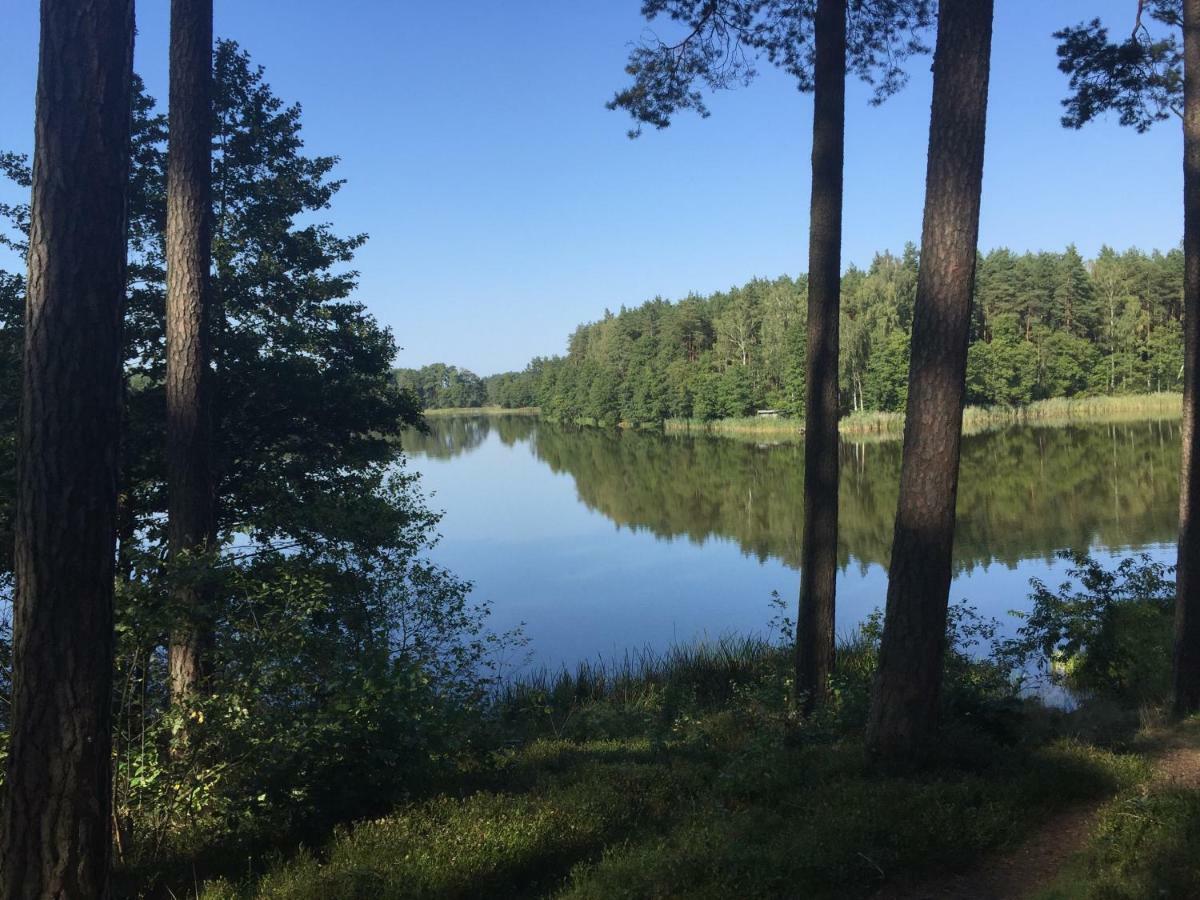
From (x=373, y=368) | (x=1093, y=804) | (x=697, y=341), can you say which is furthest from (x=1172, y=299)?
(x=1093, y=804)

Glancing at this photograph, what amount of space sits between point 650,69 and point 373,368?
7.02 metres

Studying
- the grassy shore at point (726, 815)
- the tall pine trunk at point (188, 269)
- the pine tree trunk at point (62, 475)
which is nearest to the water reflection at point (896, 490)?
the tall pine trunk at point (188, 269)

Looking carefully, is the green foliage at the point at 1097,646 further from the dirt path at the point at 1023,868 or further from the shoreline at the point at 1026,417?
the shoreline at the point at 1026,417

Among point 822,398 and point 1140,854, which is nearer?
point 1140,854

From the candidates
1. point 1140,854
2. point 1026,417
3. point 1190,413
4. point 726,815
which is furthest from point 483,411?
point 1140,854

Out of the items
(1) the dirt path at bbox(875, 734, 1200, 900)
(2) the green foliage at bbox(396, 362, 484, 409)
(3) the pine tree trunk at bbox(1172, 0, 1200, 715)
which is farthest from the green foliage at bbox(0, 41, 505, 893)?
(2) the green foliage at bbox(396, 362, 484, 409)

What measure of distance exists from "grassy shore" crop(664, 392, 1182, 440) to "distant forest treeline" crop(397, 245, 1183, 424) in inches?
56.4

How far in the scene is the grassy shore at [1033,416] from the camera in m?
50.7

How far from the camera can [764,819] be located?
166 inches

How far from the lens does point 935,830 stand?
3.92 m

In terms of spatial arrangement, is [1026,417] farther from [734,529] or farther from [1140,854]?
[1140,854]

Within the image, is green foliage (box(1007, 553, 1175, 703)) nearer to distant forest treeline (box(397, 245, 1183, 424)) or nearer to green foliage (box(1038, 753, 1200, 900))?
green foliage (box(1038, 753, 1200, 900))

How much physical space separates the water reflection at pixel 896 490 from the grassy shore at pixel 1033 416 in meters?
3.46

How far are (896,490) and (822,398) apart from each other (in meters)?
22.9
